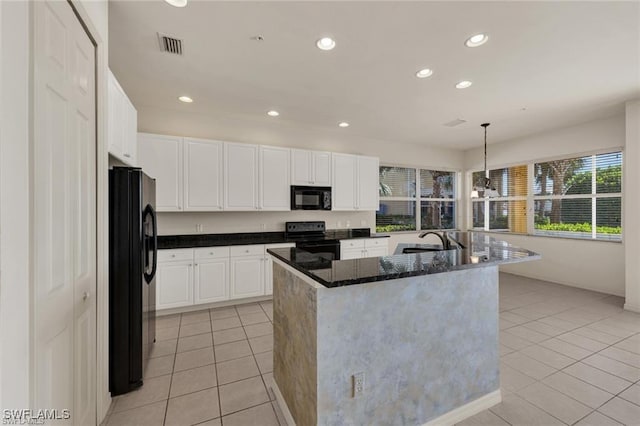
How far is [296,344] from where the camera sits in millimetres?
1597

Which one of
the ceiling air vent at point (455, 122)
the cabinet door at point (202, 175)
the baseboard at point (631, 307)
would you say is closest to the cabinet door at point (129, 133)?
the cabinet door at point (202, 175)

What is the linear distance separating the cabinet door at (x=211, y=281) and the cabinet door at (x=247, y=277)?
9 cm

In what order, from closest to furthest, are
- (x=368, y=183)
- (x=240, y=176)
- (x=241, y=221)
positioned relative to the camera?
1. (x=240, y=176)
2. (x=241, y=221)
3. (x=368, y=183)

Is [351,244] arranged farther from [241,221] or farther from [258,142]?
[258,142]

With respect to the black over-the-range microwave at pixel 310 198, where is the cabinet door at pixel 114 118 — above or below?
above

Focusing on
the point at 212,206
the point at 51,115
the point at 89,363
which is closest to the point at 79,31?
the point at 51,115

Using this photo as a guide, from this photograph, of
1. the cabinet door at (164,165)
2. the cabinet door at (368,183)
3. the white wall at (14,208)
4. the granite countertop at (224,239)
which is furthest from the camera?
the cabinet door at (368,183)

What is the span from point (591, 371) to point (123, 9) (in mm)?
4759

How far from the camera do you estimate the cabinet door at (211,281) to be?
3.65 m

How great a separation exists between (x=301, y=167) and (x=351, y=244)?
1.57 metres

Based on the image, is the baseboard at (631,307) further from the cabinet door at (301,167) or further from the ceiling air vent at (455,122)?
the cabinet door at (301,167)

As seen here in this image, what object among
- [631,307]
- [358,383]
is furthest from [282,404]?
[631,307]

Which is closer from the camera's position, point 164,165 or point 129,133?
point 129,133

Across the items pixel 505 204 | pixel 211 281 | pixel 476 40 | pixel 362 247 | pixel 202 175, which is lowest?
pixel 211 281
